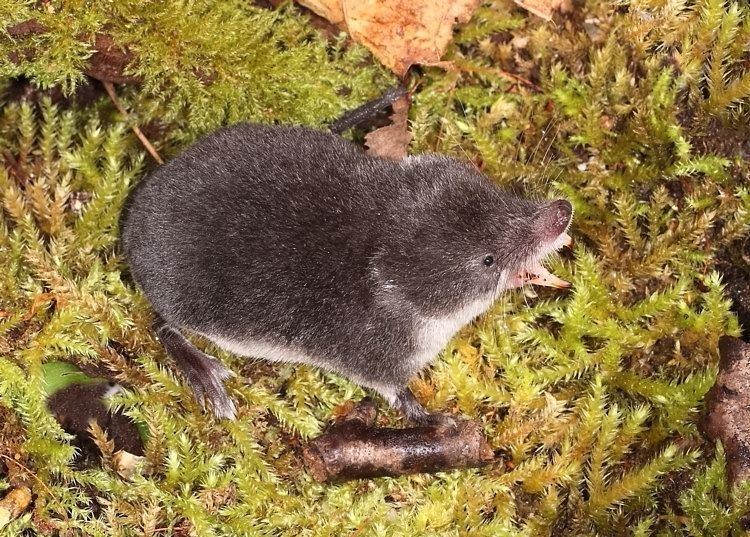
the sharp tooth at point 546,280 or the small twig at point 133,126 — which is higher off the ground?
the small twig at point 133,126

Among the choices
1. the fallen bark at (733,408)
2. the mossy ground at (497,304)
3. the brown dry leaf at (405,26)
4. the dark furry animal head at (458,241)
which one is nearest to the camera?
the dark furry animal head at (458,241)

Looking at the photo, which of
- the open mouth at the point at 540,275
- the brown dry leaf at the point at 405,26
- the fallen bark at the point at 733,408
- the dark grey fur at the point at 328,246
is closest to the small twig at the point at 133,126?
the dark grey fur at the point at 328,246

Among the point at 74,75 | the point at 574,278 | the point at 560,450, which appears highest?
the point at 74,75

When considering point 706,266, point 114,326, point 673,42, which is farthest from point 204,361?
point 673,42

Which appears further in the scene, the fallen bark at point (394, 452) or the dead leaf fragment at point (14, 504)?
the fallen bark at point (394, 452)

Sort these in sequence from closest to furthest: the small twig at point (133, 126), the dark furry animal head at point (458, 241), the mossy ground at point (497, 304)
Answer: the dark furry animal head at point (458, 241), the mossy ground at point (497, 304), the small twig at point (133, 126)

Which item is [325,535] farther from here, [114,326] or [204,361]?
[114,326]

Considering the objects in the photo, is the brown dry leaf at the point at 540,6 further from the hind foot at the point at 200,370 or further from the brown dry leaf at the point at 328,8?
the hind foot at the point at 200,370
